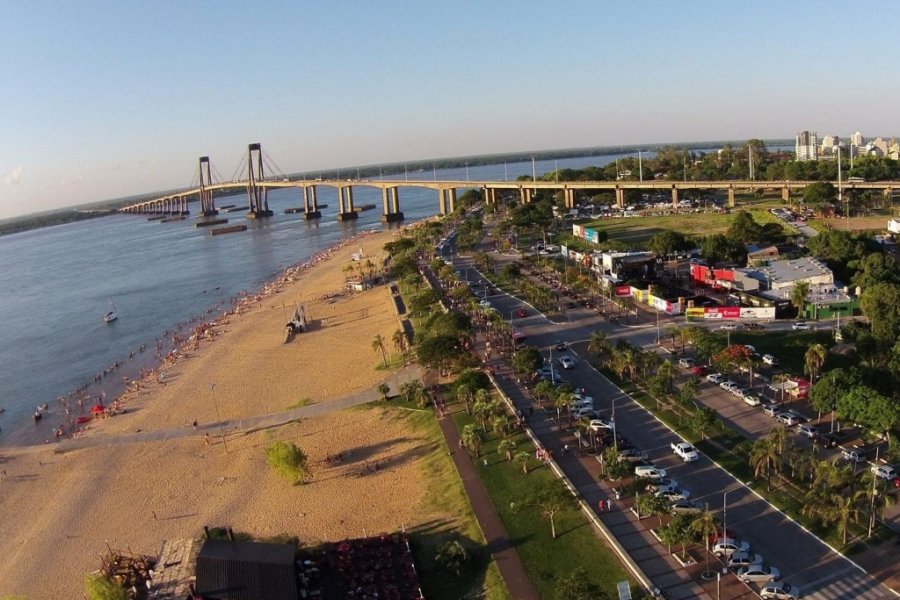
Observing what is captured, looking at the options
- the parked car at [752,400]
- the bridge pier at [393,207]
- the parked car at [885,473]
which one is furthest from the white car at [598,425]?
the bridge pier at [393,207]

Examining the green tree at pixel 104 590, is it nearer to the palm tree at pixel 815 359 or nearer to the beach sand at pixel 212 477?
the beach sand at pixel 212 477

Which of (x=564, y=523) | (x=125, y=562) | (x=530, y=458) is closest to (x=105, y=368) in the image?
(x=125, y=562)

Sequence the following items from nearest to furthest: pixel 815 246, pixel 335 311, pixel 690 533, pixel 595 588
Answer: pixel 595 588
pixel 690 533
pixel 815 246
pixel 335 311

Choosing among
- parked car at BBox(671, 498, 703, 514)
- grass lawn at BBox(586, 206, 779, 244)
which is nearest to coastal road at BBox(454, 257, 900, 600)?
parked car at BBox(671, 498, 703, 514)

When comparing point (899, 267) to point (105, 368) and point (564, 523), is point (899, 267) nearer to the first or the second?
point (564, 523)

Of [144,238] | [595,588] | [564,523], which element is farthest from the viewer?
[144,238]

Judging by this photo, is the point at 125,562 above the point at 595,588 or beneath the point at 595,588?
beneath

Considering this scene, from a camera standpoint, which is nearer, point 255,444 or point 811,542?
point 811,542
